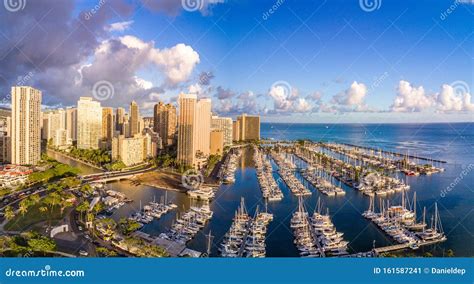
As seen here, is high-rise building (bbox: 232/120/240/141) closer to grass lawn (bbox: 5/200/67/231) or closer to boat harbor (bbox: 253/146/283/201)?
boat harbor (bbox: 253/146/283/201)

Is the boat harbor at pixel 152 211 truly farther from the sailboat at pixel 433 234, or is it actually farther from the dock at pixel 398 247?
the sailboat at pixel 433 234

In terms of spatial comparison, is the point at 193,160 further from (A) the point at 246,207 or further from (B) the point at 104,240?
(B) the point at 104,240

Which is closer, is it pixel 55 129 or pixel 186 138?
pixel 186 138

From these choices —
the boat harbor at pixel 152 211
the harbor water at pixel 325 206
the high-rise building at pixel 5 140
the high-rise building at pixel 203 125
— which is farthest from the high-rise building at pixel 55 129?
the boat harbor at pixel 152 211

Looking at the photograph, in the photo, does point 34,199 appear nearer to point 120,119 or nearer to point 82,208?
point 82,208

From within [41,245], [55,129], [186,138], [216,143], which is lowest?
[41,245]

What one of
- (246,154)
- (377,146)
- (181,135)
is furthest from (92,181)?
(377,146)

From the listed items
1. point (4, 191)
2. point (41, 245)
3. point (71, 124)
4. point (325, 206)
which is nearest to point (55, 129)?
point (71, 124)
